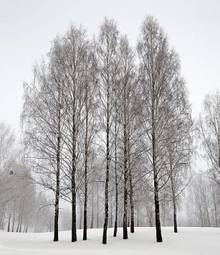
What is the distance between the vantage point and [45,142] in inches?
593

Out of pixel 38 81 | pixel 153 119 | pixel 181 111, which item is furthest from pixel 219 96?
pixel 38 81

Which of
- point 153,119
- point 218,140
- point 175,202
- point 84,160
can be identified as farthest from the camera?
point 175,202

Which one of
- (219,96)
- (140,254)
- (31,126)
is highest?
(219,96)

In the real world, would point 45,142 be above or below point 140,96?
below

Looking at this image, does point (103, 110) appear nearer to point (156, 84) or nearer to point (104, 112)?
point (104, 112)

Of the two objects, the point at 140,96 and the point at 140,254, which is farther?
the point at 140,96

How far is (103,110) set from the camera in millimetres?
16453

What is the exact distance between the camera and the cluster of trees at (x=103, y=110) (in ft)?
49.4

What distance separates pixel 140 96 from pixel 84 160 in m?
4.94

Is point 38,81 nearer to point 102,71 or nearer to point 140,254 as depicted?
point 102,71

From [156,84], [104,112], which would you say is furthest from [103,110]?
[156,84]

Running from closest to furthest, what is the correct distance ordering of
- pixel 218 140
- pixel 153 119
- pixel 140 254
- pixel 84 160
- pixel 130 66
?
1. pixel 140 254
2. pixel 153 119
3. pixel 84 160
4. pixel 130 66
5. pixel 218 140

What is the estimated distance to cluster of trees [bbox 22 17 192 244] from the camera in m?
15.1

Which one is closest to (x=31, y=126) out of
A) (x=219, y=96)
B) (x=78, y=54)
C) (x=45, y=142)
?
(x=45, y=142)
